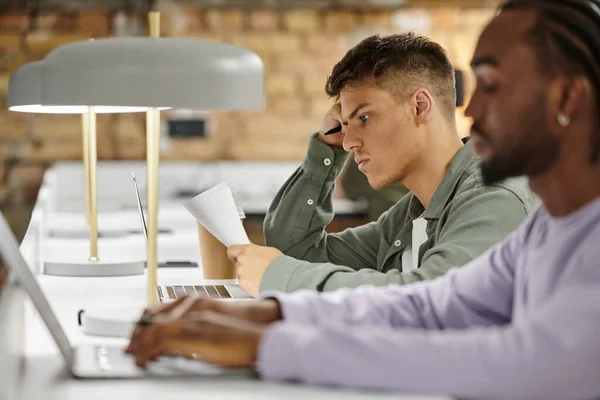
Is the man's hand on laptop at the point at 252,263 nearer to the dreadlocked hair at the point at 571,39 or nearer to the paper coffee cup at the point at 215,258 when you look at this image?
the paper coffee cup at the point at 215,258

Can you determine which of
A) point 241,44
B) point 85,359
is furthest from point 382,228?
A: point 241,44

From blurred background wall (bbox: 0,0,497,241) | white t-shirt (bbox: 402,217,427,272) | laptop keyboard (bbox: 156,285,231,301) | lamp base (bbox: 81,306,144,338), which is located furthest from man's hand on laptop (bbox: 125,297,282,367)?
blurred background wall (bbox: 0,0,497,241)

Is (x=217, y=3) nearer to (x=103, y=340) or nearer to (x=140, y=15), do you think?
(x=140, y=15)

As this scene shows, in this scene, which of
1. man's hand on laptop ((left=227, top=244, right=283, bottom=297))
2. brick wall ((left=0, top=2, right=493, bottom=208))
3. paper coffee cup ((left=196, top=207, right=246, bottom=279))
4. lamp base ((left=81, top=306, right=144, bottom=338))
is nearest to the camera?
lamp base ((left=81, top=306, right=144, bottom=338))

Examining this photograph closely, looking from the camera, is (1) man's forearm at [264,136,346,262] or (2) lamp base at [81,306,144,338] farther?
(1) man's forearm at [264,136,346,262]

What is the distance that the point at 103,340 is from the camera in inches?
54.1

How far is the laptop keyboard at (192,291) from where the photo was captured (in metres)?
1.78

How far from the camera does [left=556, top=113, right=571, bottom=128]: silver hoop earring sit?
104 cm

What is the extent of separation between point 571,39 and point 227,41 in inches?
177

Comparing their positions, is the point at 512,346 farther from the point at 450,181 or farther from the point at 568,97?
the point at 450,181

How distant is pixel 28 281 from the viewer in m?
1.14

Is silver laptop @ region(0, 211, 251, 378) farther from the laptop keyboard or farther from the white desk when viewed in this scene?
the laptop keyboard

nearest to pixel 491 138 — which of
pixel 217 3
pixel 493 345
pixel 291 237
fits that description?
pixel 493 345

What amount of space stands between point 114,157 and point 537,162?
15.2ft
